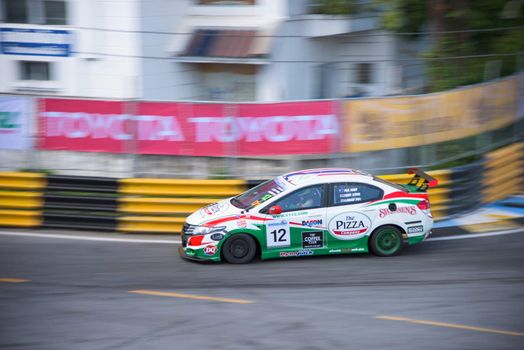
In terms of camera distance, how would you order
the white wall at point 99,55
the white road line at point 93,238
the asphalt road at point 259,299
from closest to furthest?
the asphalt road at point 259,299, the white road line at point 93,238, the white wall at point 99,55

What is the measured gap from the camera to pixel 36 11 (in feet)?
65.9

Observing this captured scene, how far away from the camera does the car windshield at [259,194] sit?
39.2ft

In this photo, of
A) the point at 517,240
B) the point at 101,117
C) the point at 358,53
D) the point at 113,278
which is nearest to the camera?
the point at 113,278

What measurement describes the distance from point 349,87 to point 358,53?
2670 mm

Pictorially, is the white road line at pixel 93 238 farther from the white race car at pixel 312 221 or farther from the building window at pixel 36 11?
the building window at pixel 36 11

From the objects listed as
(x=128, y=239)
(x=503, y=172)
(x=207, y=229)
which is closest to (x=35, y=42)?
(x=128, y=239)

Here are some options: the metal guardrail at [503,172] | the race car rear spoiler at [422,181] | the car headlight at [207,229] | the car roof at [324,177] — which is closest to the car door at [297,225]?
the car roof at [324,177]

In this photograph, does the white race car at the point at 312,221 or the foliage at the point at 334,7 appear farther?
the foliage at the point at 334,7

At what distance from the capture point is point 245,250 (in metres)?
11.7

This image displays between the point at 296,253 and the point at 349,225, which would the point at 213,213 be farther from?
the point at 349,225

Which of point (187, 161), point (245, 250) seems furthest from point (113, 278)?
point (187, 161)

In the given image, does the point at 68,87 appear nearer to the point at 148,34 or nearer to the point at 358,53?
the point at 148,34

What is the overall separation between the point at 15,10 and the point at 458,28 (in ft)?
38.4

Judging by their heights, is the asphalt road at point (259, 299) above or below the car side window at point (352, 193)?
below
